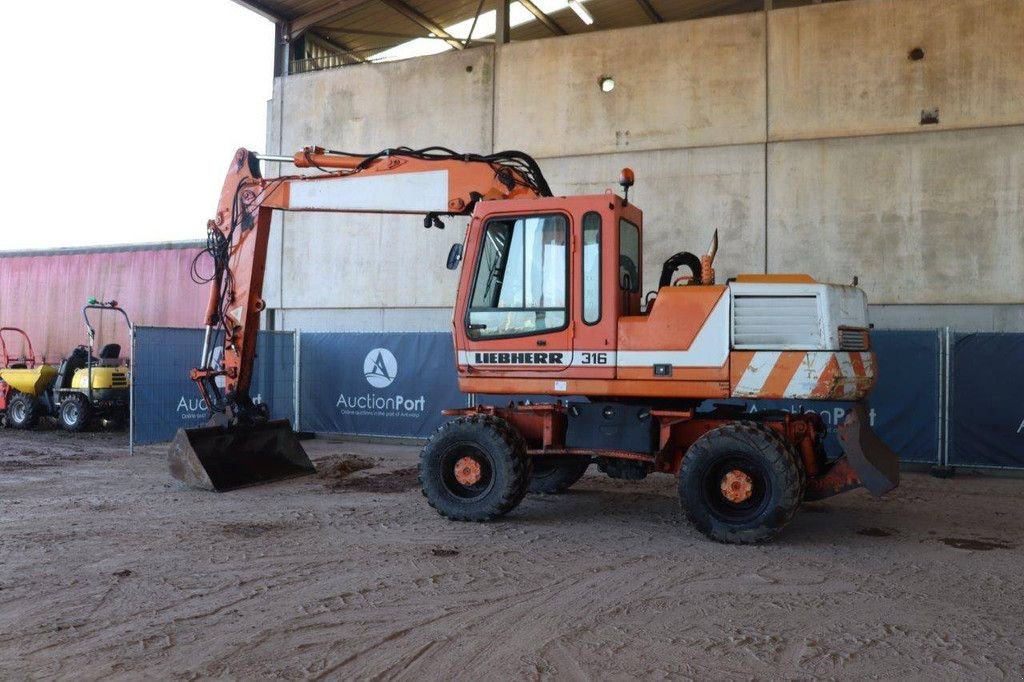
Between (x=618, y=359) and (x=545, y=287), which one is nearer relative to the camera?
(x=618, y=359)

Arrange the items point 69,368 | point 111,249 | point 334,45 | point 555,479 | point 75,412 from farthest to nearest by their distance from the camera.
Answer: point 111,249 < point 334,45 < point 69,368 < point 75,412 < point 555,479

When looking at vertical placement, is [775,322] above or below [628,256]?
below

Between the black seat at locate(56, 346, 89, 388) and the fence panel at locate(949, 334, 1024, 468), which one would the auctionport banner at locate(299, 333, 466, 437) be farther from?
the fence panel at locate(949, 334, 1024, 468)

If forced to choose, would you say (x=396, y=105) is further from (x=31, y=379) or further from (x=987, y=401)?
(x=987, y=401)

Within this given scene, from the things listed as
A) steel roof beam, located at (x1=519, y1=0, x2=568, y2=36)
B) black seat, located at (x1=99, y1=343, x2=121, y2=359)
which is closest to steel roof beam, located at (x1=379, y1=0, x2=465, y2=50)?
steel roof beam, located at (x1=519, y1=0, x2=568, y2=36)

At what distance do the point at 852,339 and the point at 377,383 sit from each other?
874 centimetres

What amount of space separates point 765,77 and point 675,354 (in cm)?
827

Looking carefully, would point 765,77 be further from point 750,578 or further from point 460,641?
point 460,641

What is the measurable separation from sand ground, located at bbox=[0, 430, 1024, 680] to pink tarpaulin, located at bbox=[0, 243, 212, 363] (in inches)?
411

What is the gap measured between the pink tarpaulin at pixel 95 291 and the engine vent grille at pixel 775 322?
14028mm

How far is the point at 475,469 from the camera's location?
7594mm

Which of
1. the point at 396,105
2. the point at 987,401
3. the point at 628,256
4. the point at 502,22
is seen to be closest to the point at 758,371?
the point at 628,256

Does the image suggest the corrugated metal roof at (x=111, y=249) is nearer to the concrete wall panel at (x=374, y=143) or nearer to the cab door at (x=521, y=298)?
the concrete wall panel at (x=374, y=143)

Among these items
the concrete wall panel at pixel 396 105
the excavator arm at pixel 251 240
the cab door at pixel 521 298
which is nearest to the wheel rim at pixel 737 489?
the cab door at pixel 521 298
